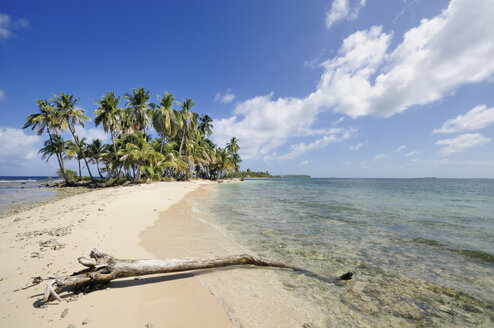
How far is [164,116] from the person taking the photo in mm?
32906

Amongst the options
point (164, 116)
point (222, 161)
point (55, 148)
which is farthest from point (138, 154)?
point (222, 161)

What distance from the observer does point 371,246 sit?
6434 millimetres

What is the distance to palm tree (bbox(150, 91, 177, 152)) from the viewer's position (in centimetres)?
3288

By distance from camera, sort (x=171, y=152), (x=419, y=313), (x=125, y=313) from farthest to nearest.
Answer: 1. (x=171, y=152)
2. (x=419, y=313)
3. (x=125, y=313)

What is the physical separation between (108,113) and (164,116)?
7.98m

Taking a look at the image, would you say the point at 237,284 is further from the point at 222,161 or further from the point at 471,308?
the point at 222,161

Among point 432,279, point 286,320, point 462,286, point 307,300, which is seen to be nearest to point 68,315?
point 286,320

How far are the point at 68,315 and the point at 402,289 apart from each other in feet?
19.2

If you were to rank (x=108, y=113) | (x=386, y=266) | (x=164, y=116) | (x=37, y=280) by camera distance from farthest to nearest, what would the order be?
1. (x=164, y=116)
2. (x=108, y=113)
3. (x=386, y=266)
4. (x=37, y=280)

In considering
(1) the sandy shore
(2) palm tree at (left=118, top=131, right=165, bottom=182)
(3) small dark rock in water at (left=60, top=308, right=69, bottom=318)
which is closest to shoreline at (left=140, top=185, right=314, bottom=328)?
(1) the sandy shore

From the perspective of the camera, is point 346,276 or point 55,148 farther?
point 55,148

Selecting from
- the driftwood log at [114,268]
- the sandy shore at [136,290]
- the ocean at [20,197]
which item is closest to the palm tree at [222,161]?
the ocean at [20,197]

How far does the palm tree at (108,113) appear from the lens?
3008 cm

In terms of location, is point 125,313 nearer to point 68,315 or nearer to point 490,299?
point 68,315
